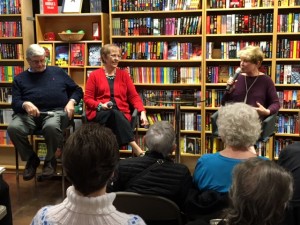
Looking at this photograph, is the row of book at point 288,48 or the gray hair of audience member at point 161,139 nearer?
the gray hair of audience member at point 161,139

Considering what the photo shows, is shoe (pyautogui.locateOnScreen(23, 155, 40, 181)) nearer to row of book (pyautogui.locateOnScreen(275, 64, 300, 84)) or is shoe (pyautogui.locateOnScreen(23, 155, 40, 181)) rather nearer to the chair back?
the chair back

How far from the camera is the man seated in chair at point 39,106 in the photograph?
353 cm

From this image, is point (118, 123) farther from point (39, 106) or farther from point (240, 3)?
point (240, 3)

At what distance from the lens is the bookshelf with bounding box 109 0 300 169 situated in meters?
4.12

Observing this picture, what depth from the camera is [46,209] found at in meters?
1.28

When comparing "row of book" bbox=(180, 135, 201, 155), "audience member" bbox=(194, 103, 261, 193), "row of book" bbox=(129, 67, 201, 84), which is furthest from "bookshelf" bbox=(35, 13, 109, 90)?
"audience member" bbox=(194, 103, 261, 193)

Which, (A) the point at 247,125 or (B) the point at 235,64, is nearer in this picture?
Answer: (A) the point at 247,125

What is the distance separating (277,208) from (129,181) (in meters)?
0.91

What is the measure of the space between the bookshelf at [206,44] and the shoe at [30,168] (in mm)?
Answer: 1481

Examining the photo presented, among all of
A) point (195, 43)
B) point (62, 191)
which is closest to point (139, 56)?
point (195, 43)

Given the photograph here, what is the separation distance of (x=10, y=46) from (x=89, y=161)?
3.72 m

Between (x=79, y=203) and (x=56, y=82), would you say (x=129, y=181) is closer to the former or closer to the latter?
(x=79, y=203)

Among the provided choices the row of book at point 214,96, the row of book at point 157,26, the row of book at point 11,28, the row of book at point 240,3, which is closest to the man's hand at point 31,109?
the row of book at point 11,28

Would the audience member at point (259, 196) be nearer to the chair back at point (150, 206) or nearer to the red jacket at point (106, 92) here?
the chair back at point (150, 206)
